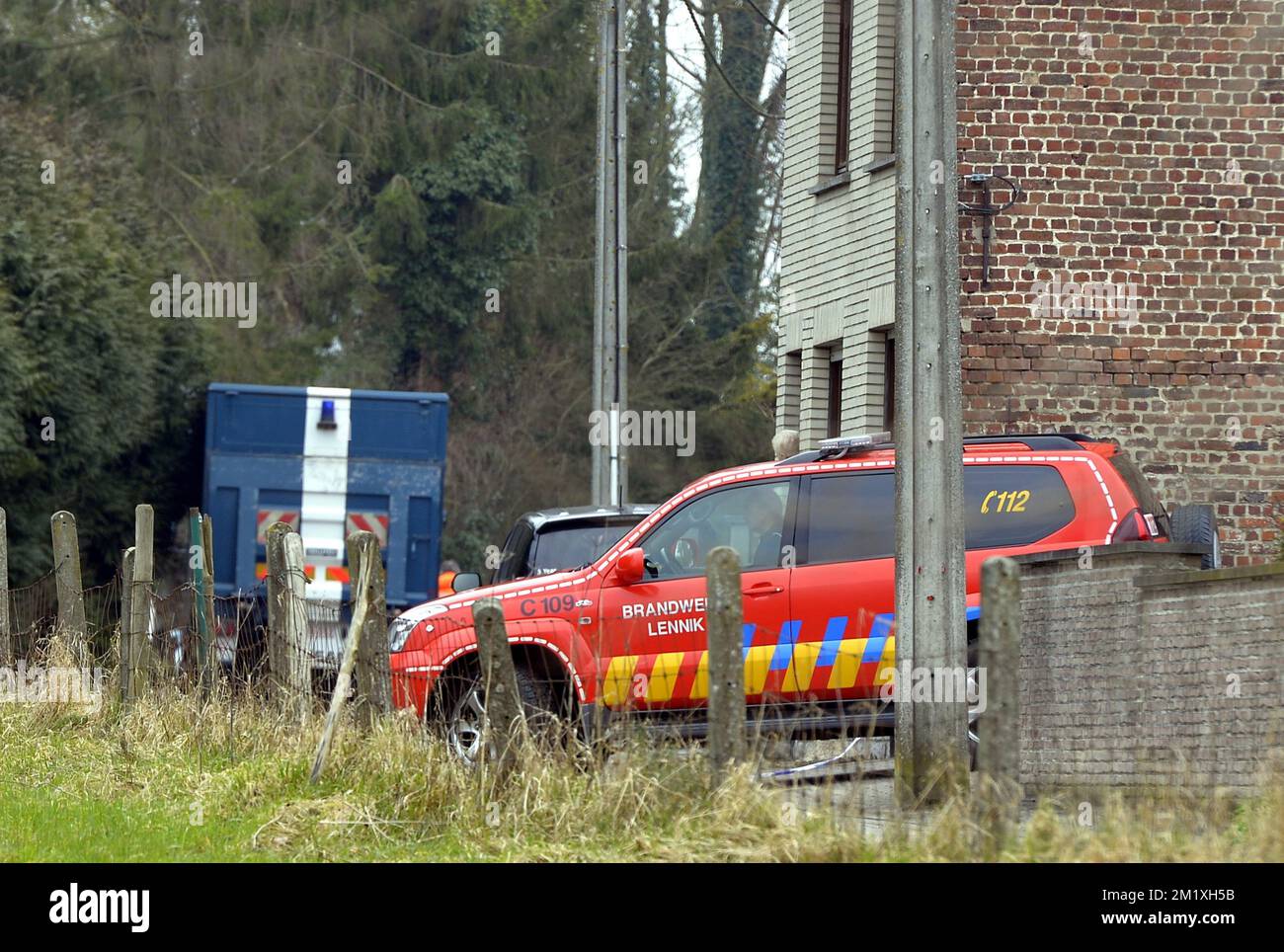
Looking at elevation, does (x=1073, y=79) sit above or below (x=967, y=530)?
above

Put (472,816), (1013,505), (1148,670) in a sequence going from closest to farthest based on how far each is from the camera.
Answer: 1. (472,816)
2. (1148,670)
3. (1013,505)

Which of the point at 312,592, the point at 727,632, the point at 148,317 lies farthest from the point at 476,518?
the point at 727,632

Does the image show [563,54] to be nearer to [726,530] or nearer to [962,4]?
[962,4]

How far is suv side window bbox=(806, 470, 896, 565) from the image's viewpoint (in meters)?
11.6

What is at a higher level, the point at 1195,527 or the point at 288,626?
the point at 1195,527

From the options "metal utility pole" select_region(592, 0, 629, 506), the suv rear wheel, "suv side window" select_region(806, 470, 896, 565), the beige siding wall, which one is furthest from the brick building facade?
"metal utility pole" select_region(592, 0, 629, 506)

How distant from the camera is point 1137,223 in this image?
54.5 feet

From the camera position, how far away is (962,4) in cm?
1661

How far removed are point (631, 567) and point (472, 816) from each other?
10.9 ft

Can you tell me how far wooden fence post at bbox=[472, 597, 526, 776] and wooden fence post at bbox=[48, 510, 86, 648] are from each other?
6.53 metres

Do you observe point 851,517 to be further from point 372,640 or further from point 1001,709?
point 1001,709

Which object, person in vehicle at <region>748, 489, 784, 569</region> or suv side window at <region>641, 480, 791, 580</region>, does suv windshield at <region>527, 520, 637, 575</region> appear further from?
person in vehicle at <region>748, 489, 784, 569</region>

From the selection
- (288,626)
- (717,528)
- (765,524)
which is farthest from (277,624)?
(765,524)
